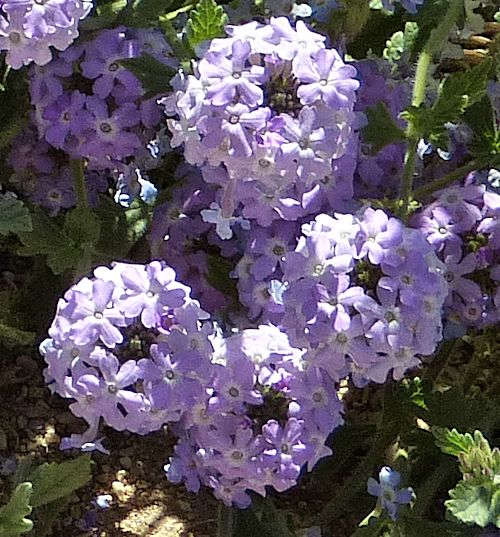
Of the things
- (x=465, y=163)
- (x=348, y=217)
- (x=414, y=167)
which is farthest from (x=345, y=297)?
(x=465, y=163)

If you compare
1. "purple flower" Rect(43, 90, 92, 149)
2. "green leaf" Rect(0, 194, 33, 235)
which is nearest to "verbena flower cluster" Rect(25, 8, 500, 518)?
"purple flower" Rect(43, 90, 92, 149)

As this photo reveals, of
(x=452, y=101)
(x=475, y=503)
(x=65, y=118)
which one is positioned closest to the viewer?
(x=475, y=503)

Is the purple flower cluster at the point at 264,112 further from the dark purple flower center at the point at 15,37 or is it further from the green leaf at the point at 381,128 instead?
the dark purple flower center at the point at 15,37

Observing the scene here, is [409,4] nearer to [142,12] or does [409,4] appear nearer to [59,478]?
[142,12]

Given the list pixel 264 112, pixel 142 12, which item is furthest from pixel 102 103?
pixel 264 112

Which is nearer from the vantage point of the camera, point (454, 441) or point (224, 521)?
point (454, 441)

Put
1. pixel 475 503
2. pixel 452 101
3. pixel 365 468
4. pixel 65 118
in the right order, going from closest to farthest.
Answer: pixel 475 503
pixel 452 101
pixel 65 118
pixel 365 468

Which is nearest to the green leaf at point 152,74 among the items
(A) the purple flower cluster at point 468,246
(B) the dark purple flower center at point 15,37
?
(B) the dark purple flower center at point 15,37

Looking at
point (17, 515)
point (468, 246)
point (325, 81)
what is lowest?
point (17, 515)
